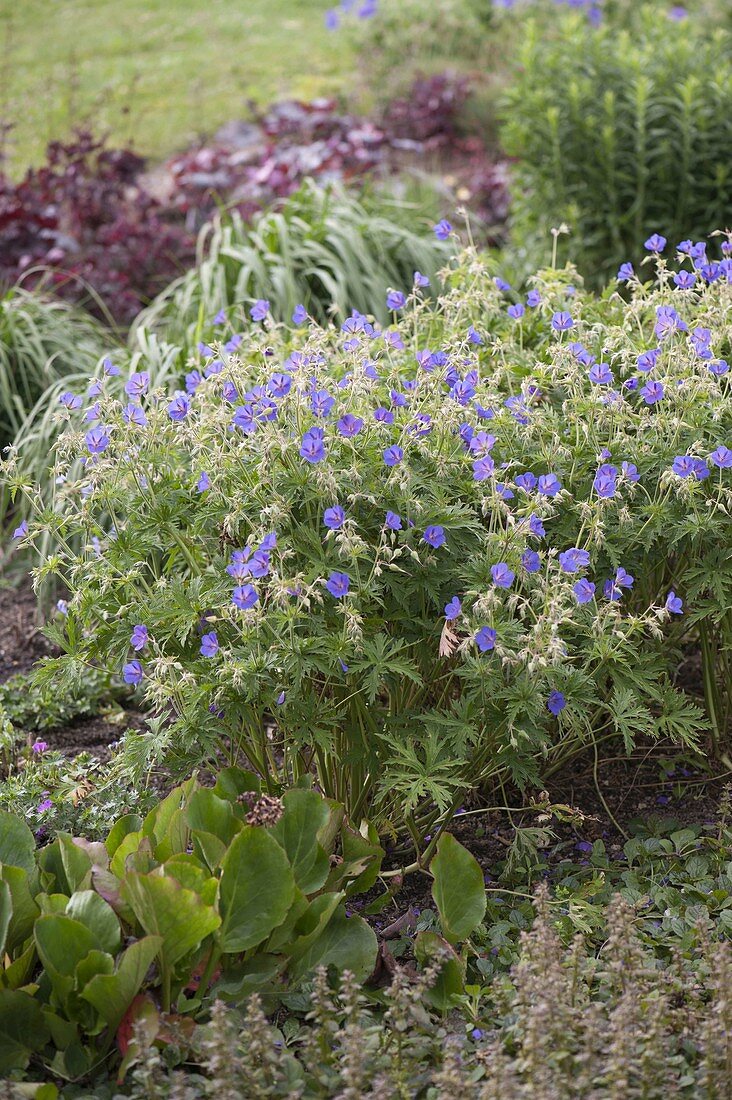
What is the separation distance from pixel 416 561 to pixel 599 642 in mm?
425

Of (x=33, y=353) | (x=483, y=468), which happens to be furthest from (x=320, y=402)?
(x=33, y=353)

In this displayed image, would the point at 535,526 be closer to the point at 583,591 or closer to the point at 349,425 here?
the point at 583,591

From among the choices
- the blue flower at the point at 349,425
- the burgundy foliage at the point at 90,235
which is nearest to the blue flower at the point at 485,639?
the blue flower at the point at 349,425

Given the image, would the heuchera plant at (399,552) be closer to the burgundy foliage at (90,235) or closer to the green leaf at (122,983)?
the green leaf at (122,983)

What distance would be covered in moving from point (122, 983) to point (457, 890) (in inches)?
28.7

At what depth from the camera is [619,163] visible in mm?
5730

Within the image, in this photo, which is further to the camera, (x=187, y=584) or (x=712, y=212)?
(x=712, y=212)

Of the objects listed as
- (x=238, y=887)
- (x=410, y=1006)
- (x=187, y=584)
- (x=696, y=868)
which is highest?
(x=187, y=584)

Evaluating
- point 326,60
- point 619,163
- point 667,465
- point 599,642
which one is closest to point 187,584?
point 599,642

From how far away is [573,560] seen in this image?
7.95 ft

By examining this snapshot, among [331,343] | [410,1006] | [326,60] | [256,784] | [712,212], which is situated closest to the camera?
[410,1006]

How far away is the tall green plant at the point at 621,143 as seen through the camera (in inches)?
220

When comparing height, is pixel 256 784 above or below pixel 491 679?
below

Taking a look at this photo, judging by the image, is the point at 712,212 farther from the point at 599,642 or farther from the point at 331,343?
the point at 599,642
